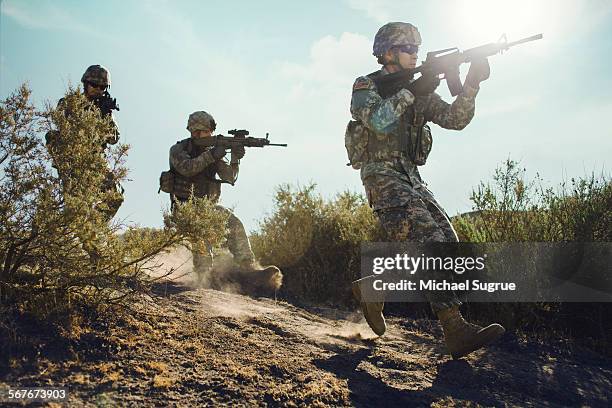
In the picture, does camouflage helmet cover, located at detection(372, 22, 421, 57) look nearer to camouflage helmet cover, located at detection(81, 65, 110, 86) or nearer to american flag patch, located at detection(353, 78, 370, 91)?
american flag patch, located at detection(353, 78, 370, 91)

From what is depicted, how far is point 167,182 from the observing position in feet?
23.3

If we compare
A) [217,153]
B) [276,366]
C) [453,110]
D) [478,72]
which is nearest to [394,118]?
[453,110]

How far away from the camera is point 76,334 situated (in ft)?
11.2

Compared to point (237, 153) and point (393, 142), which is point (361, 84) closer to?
point (393, 142)

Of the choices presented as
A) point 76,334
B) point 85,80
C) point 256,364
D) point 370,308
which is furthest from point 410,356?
point 85,80

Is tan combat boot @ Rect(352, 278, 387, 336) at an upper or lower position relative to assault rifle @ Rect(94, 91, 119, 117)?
lower

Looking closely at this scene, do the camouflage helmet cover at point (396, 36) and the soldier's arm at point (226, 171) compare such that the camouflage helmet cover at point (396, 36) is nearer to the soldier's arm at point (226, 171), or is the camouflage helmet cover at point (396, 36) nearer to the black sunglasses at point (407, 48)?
the black sunglasses at point (407, 48)

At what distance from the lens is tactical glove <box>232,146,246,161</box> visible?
7.37 metres

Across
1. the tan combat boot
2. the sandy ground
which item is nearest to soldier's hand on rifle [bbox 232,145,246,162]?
the sandy ground

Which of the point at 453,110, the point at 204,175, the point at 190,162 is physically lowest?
the point at 204,175

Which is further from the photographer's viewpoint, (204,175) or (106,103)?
(204,175)

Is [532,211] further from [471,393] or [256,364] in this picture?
[256,364]

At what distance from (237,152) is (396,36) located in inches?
124

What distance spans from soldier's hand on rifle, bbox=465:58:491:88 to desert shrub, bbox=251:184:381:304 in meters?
3.66
